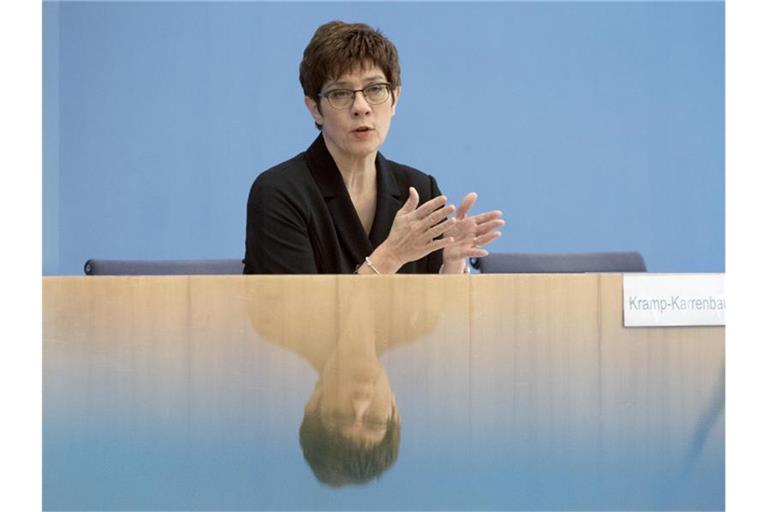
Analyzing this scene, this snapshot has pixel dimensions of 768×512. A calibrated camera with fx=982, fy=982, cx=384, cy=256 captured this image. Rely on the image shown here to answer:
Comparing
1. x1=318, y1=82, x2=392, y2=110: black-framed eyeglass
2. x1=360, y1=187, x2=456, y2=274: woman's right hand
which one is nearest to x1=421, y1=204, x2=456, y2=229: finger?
x1=360, y1=187, x2=456, y2=274: woman's right hand

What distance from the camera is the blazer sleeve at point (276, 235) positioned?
192 cm

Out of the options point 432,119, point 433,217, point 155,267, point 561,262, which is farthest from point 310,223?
point 432,119

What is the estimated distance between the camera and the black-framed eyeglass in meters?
2.01

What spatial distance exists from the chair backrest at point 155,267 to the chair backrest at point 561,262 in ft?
2.22

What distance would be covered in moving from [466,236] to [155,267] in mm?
935

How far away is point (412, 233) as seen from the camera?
5.96ft

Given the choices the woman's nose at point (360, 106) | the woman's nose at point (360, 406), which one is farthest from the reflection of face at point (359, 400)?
the woman's nose at point (360, 106)

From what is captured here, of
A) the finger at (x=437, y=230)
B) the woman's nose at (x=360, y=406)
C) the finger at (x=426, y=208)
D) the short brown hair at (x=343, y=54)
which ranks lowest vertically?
the woman's nose at (x=360, y=406)

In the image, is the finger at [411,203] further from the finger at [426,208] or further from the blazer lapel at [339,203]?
the blazer lapel at [339,203]

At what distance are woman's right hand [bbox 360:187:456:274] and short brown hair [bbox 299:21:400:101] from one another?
347mm

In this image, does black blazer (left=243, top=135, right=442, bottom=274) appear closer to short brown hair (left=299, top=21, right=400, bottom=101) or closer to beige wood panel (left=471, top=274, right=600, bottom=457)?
short brown hair (left=299, top=21, right=400, bottom=101)

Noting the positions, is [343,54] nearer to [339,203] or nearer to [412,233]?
[339,203]

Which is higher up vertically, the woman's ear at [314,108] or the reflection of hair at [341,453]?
the woman's ear at [314,108]
